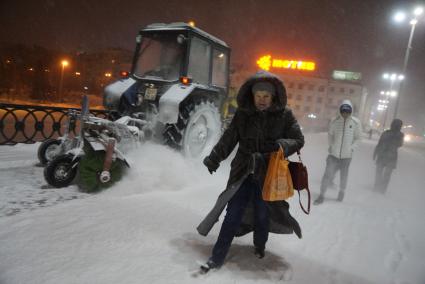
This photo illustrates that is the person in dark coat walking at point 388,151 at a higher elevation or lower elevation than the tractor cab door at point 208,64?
lower

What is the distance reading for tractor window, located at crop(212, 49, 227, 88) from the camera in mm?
6992

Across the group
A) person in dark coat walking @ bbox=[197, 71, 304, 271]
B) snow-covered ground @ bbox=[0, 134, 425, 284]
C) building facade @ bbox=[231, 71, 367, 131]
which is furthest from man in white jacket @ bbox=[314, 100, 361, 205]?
building facade @ bbox=[231, 71, 367, 131]

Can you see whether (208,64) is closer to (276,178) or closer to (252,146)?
(252,146)

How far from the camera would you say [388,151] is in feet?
26.2

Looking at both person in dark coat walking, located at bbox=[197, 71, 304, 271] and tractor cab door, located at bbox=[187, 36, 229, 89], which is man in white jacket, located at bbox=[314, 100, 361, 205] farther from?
person in dark coat walking, located at bbox=[197, 71, 304, 271]

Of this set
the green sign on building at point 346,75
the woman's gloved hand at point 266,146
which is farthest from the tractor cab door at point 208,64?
the green sign on building at point 346,75

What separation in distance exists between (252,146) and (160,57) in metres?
4.18

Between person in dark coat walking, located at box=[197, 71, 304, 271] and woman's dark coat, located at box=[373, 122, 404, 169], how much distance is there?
19.1ft

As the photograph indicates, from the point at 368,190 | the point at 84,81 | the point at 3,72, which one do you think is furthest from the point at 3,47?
the point at 368,190

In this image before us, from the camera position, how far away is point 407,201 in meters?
7.51

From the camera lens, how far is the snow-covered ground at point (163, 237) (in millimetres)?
2941

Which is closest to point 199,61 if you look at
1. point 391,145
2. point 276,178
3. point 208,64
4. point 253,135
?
point 208,64

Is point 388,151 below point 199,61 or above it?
below

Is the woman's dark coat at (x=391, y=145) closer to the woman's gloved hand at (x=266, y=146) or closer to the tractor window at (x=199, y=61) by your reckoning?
the tractor window at (x=199, y=61)
